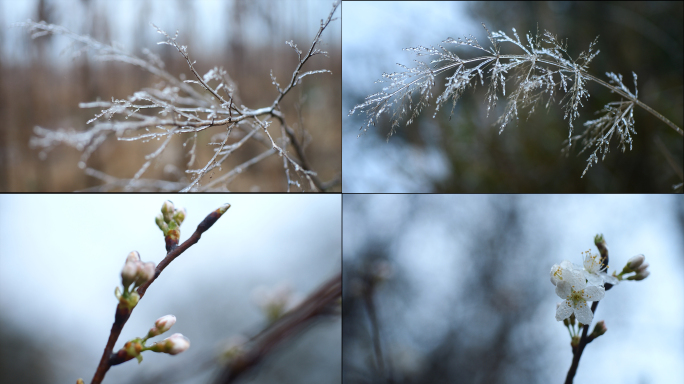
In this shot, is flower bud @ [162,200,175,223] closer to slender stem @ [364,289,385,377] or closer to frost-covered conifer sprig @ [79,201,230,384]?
frost-covered conifer sprig @ [79,201,230,384]

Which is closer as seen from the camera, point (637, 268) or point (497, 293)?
point (637, 268)

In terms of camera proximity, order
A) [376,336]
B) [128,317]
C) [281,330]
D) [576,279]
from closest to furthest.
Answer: [128,317] < [576,279] < [281,330] < [376,336]

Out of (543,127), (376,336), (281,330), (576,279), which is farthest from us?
(543,127)

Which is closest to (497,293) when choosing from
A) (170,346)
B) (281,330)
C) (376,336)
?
(376,336)

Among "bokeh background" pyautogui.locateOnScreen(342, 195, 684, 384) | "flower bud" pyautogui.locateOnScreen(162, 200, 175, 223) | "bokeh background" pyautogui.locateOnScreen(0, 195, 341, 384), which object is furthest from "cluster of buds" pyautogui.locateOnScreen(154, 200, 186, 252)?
"bokeh background" pyautogui.locateOnScreen(342, 195, 684, 384)

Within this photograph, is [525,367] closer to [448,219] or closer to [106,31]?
[448,219]

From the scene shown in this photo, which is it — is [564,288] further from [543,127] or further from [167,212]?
[543,127]

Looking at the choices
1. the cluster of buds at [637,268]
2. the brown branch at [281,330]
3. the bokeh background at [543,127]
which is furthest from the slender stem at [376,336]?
the cluster of buds at [637,268]
